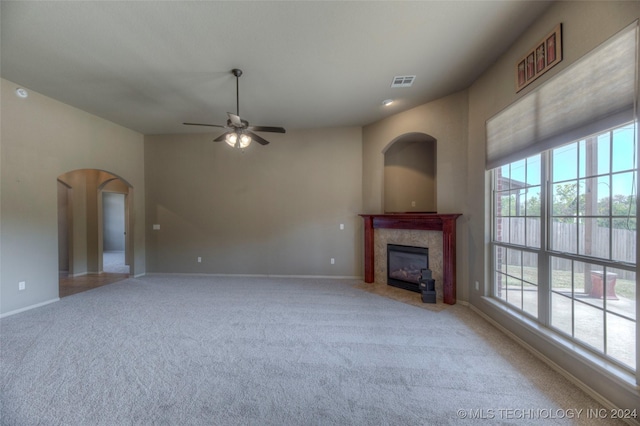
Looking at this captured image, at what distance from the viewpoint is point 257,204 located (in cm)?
539

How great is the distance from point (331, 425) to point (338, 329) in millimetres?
1305

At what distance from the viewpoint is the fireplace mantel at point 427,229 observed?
3.64m

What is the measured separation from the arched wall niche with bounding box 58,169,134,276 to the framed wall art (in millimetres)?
7108

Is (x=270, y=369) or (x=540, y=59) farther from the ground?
(x=540, y=59)

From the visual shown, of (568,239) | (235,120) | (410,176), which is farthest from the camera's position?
(410,176)

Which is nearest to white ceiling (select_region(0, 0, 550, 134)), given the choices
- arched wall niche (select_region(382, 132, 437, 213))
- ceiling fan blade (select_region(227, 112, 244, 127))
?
ceiling fan blade (select_region(227, 112, 244, 127))

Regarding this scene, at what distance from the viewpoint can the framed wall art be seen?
6.73 ft

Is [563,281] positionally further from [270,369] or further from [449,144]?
[270,369]

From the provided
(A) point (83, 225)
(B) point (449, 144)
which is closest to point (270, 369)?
(B) point (449, 144)

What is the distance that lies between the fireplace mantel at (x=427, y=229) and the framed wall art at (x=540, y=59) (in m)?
1.84

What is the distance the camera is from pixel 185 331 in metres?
2.80

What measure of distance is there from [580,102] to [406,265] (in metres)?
3.17

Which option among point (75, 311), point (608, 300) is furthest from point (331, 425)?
point (75, 311)

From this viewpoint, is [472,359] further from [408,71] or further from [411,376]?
[408,71]
